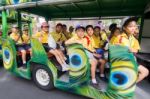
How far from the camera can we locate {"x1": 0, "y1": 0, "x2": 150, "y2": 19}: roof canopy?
441cm

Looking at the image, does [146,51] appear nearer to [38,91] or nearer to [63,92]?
[63,92]

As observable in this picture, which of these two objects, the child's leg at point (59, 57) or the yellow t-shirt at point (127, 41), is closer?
the yellow t-shirt at point (127, 41)

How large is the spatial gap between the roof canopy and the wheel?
147cm

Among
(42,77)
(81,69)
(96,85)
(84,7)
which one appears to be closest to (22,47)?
(42,77)

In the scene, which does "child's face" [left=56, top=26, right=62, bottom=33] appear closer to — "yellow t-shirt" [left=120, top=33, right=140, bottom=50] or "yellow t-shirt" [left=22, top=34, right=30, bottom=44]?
"yellow t-shirt" [left=22, top=34, right=30, bottom=44]

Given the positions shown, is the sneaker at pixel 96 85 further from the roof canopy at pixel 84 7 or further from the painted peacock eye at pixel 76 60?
the roof canopy at pixel 84 7

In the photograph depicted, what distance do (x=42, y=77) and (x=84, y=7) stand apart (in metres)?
2.19

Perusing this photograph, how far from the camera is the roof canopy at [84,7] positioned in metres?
4.41

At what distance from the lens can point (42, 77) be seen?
4.62 m

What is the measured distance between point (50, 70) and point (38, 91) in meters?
0.64

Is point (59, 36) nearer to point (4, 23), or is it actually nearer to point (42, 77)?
point (42, 77)

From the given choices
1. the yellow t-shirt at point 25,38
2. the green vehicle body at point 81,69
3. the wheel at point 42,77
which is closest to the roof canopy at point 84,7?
the green vehicle body at point 81,69

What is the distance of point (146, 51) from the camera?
581 centimetres

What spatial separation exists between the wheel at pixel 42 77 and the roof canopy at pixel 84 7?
147 centimetres
